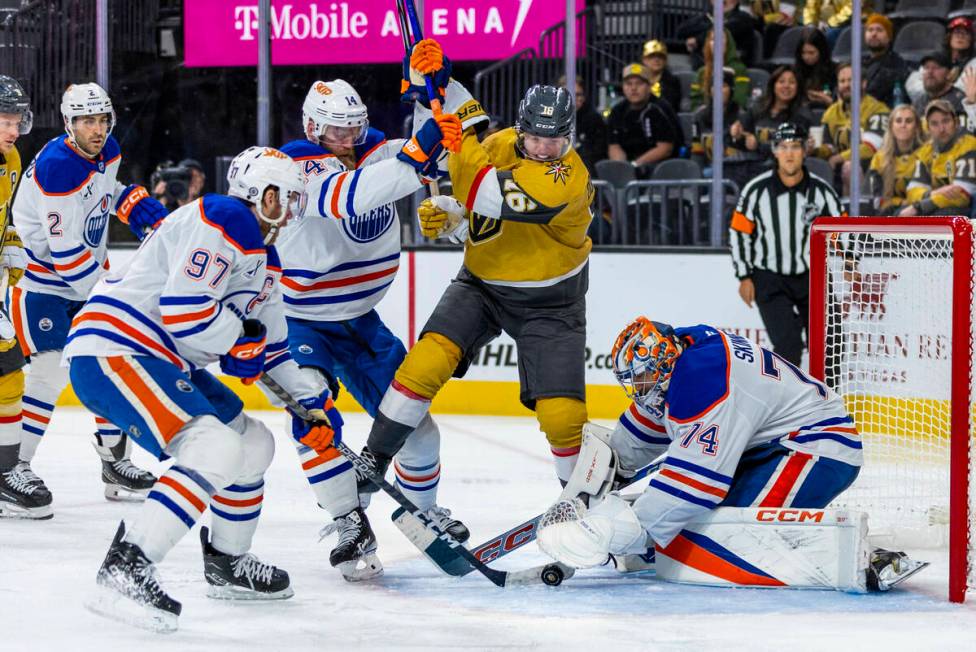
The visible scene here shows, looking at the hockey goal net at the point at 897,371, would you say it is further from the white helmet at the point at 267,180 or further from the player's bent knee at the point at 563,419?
the white helmet at the point at 267,180

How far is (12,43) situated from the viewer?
6945 millimetres

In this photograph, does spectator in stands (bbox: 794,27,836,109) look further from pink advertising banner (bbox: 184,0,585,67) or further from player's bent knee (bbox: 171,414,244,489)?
player's bent knee (bbox: 171,414,244,489)

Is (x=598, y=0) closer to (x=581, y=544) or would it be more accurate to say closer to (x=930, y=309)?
(x=930, y=309)

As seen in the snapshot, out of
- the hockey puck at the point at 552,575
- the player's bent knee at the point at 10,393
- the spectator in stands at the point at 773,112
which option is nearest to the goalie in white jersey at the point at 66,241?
the player's bent knee at the point at 10,393

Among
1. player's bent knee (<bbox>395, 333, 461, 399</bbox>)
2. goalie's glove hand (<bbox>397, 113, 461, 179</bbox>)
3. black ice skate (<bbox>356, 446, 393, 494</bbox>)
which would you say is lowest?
black ice skate (<bbox>356, 446, 393, 494</bbox>)

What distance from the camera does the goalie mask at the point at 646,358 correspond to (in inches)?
124

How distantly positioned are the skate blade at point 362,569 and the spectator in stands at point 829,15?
14.5ft

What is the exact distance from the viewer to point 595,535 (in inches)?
122

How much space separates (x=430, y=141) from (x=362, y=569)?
3.33 feet

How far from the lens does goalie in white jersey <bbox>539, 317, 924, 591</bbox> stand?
3129 mm

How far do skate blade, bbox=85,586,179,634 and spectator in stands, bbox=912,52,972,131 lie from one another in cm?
464

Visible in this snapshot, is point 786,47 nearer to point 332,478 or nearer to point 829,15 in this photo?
point 829,15

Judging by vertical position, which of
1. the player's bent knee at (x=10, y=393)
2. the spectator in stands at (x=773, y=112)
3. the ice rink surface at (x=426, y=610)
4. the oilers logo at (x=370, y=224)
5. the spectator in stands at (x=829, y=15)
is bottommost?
the ice rink surface at (x=426, y=610)

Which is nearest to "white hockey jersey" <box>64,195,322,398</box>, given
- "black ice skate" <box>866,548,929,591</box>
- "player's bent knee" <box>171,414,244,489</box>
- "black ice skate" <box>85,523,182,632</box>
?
"player's bent knee" <box>171,414,244,489</box>
